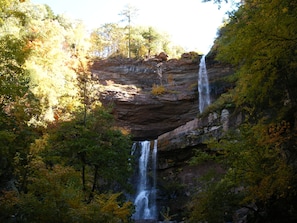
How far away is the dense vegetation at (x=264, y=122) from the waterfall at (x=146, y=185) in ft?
37.3

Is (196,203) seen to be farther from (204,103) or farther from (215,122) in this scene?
(204,103)

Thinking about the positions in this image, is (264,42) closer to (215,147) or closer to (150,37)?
(215,147)

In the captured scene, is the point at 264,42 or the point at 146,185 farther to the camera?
the point at 146,185

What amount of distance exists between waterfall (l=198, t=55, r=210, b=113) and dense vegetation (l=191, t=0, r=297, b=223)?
1732 centimetres

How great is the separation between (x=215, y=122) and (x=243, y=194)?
11.2 metres

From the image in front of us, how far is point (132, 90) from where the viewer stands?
30.6m

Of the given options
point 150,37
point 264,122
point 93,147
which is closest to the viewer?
point 264,122

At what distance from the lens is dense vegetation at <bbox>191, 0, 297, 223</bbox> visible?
6418mm

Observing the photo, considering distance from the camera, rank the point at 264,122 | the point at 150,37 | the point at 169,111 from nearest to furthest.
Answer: the point at 264,122 → the point at 169,111 → the point at 150,37

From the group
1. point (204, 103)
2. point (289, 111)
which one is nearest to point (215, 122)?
point (204, 103)

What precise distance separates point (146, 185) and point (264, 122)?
14.2m

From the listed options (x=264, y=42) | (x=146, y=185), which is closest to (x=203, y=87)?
(x=146, y=185)

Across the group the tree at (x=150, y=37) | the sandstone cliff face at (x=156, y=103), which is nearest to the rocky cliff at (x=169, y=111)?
the sandstone cliff face at (x=156, y=103)

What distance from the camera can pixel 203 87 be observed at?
95.2 feet
